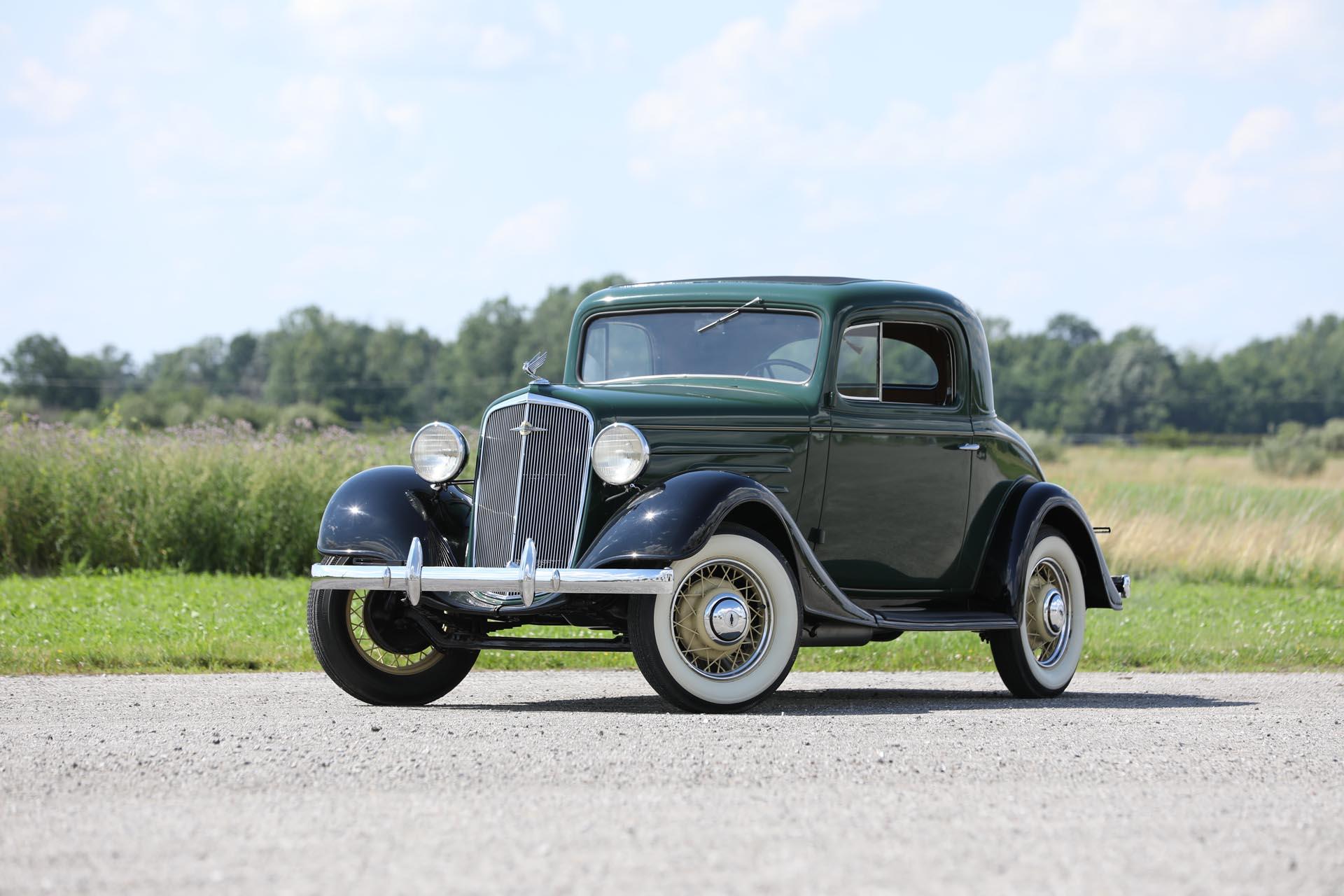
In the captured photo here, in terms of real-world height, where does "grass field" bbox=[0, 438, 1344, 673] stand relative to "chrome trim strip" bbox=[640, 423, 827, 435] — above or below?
below

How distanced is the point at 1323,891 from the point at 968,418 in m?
5.73

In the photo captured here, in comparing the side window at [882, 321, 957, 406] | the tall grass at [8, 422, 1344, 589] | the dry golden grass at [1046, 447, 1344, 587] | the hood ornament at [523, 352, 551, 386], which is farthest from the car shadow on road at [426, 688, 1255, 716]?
the dry golden grass at [1046, 447, 1344, 587]

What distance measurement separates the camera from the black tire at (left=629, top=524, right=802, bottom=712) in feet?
24.0

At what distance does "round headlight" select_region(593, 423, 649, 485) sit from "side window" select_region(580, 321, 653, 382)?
154cm

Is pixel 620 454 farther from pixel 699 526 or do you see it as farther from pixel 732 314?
pixel 732 314

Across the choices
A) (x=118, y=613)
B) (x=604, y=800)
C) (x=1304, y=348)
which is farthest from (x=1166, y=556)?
(x=1304, y=348)

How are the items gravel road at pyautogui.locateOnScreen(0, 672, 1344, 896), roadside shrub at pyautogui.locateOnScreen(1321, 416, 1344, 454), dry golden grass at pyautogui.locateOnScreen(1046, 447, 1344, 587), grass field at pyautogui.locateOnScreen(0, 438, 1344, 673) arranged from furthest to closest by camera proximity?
1. roadside shrub at pyautogui.locateOnScreen(1321, 416, 1344, 454)
2. dry golden grass at pyautogui.locateOnScreen(1046, 447, 1344, 587)
3. grass field at pyautogui.locateOnScreen(0, 438, 1344, 673)
4. gravel road at pyautogui.locateOnScreen(0, 672, 1344, 896)

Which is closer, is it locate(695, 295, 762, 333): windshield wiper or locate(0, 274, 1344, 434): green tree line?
locate(695, 295, 762, 333): windshield wiper

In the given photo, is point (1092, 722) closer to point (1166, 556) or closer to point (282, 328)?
point (1166, 556)

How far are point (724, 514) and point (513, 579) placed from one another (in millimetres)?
1008

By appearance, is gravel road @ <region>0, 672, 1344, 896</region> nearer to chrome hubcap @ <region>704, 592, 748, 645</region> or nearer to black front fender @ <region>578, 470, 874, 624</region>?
chrome hubcap @ <region>704, 592, 748, 645</region>

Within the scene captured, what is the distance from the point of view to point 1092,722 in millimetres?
7348

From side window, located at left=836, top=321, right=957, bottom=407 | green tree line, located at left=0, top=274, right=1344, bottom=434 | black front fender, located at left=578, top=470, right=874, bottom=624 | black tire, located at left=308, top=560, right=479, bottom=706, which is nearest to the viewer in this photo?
black front fender, located at left=578, top=470, right=874, bottom=624

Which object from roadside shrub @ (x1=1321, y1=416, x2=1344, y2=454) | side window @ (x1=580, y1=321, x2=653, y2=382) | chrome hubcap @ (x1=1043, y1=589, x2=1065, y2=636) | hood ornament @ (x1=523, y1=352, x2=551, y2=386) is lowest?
chrome hubcap @ (x1=1043, y1=589, x2=1065, y2=636)
